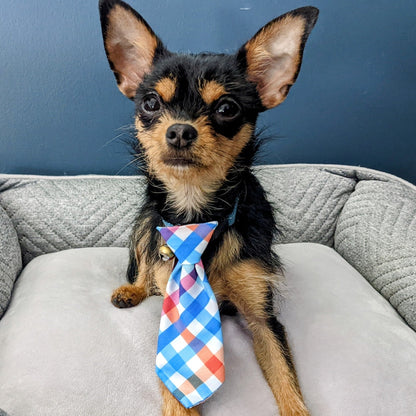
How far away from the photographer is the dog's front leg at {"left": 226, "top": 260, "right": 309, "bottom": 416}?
1153 mm

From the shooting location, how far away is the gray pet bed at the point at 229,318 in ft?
3.59

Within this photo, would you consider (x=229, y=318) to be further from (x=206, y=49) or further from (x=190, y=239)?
(x=206, y=49)

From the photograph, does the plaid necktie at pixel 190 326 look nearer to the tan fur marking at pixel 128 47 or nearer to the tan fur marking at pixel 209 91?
the tan fur marking at pixel 209 91

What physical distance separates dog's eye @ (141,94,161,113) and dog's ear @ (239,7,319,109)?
0.99 feet

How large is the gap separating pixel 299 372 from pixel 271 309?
0.20 m

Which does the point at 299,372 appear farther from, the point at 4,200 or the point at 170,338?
the point at 4,200

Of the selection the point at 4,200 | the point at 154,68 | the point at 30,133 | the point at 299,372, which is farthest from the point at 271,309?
the point at 30,133

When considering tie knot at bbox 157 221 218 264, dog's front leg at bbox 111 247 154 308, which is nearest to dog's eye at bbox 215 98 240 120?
tie knot at bbox 157 221 218 264

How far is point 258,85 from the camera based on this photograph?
1265 mm

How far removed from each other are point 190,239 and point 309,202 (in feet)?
3.60

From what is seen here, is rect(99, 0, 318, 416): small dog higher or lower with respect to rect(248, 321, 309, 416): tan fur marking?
higher

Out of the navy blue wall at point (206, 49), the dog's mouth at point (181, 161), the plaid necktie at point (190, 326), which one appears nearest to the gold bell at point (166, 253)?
the plaid necktie at point (190, 326)

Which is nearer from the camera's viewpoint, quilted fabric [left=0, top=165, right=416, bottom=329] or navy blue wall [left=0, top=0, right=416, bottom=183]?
quilted fabric [left=0, top=165, right=416, bottom=329]

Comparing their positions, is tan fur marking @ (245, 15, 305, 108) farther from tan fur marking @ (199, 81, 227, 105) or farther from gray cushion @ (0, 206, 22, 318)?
gray cushion @ (0, 206, 22, 318)
